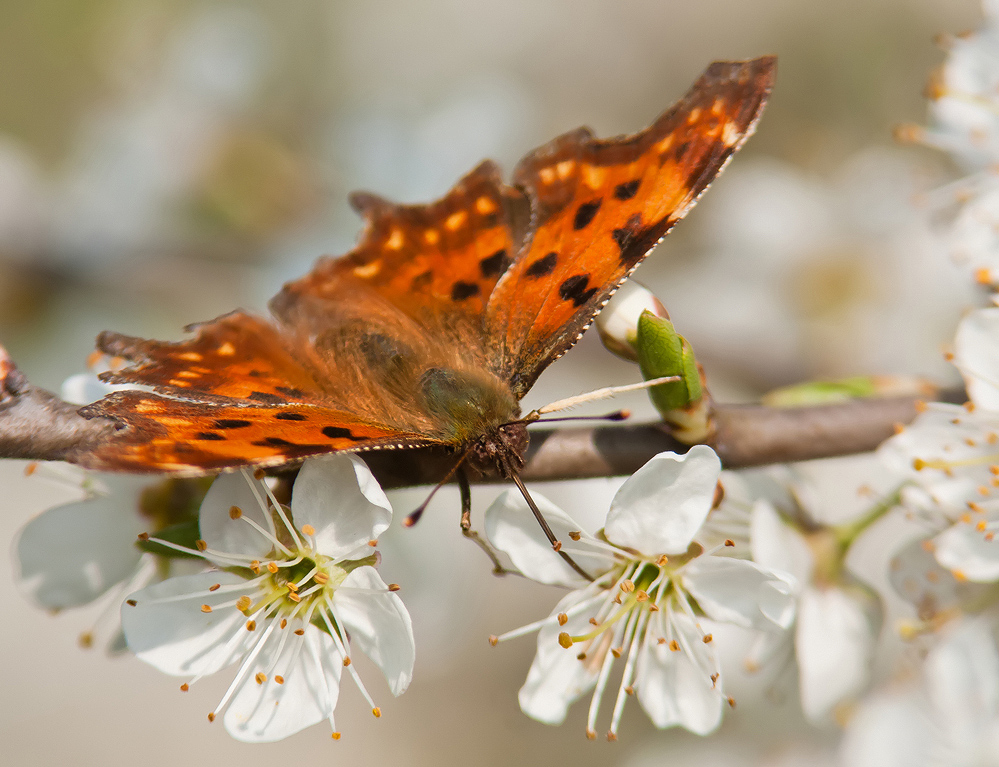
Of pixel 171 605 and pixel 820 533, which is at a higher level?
pixel 171 605

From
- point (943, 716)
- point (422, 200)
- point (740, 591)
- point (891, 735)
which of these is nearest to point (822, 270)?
point (422, 200)

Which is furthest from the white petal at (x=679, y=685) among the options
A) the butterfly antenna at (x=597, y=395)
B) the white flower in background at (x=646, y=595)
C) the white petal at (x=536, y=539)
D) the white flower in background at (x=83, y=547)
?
the white flower in background at (x=83, y=547)

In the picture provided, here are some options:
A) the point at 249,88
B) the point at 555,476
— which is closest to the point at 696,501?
the point at 555,476

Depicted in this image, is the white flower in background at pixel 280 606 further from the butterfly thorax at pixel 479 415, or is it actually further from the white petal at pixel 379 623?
the butterfly thorax at pixel 479 415

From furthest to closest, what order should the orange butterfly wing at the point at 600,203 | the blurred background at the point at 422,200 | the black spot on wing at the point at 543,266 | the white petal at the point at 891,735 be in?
the blurred background at the point at 422,200 → the white petal at the point at 891,735 → the black spot on wing at the point at 543,266 → the orange butterfly wing at the point at 600,203

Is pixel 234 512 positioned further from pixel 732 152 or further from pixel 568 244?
pixel 732 152
